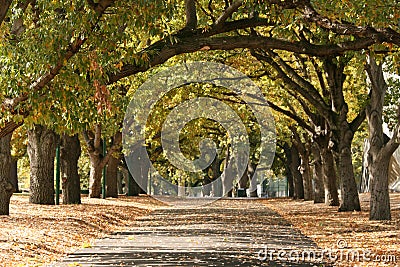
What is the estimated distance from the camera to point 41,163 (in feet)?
88.3

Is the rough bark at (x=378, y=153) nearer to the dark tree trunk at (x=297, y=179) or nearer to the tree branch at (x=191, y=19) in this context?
the tree branch at (x=191, y=19)

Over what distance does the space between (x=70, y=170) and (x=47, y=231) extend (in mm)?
13906

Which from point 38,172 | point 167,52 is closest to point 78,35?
point 167,52

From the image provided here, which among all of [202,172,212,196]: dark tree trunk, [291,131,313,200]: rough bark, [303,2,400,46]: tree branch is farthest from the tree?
[202,172,212,196]: dark tree trunk

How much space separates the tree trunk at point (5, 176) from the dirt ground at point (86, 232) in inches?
15.4

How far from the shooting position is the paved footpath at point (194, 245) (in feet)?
39.8

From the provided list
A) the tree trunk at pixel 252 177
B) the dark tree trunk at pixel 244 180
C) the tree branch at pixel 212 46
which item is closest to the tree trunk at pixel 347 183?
the tree branch at pixel 212 46

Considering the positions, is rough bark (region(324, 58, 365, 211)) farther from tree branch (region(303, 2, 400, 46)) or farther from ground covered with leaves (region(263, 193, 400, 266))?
tree branch (region(303, 2, 400, 46))

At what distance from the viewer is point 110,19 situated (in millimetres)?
11945

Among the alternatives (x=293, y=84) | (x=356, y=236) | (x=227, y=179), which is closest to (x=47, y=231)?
(x=356, y=236)

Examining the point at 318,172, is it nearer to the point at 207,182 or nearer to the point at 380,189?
the point at 380,189

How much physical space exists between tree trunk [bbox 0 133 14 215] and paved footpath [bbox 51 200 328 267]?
3649mm

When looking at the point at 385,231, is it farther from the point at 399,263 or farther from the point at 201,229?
the point at 399,263

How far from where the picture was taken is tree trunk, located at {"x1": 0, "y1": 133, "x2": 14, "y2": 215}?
68.1ft
